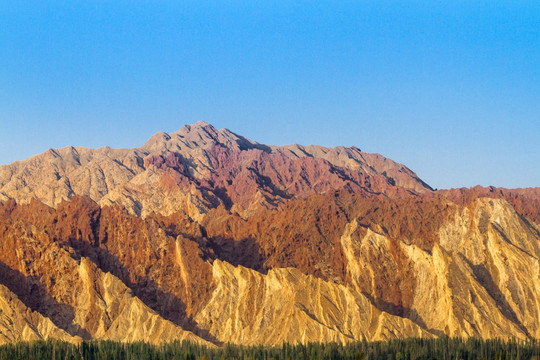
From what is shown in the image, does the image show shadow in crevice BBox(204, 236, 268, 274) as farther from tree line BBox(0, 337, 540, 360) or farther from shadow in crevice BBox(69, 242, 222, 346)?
tree line BBox(0, 337, 540, 360)

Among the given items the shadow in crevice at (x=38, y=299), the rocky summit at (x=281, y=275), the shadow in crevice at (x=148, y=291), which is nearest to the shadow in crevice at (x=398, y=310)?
the rocky summit at (x=281, y=275)

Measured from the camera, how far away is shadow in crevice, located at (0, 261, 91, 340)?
113 meters

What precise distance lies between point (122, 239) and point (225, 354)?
47487 millimetres

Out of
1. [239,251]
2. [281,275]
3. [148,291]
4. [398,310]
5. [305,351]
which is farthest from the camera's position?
[239,251]

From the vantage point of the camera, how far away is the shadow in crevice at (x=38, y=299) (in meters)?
113

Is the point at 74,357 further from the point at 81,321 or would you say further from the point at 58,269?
the point at 58,269

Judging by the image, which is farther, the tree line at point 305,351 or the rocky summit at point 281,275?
the rocky summit at point 281,275

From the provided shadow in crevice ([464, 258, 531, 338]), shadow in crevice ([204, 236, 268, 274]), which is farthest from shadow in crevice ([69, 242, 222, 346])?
shadow in crevice ([464, 258, 531, 338])

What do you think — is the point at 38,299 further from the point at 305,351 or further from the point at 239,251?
the point at 305,351

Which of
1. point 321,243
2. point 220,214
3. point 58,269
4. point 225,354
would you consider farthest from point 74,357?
point 220,214

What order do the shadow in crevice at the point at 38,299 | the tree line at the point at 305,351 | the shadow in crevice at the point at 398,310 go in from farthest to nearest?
the shadow in crevice at the point at 38,299 → the shadow in crevice at the point at 398,310 → the tree line at the point at 305,351

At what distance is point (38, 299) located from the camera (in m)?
117

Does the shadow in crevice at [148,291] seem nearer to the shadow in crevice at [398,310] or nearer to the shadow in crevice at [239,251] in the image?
the shadow in crevice at [239,251]

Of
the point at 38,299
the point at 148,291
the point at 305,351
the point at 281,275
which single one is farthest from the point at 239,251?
the point at 305,351
